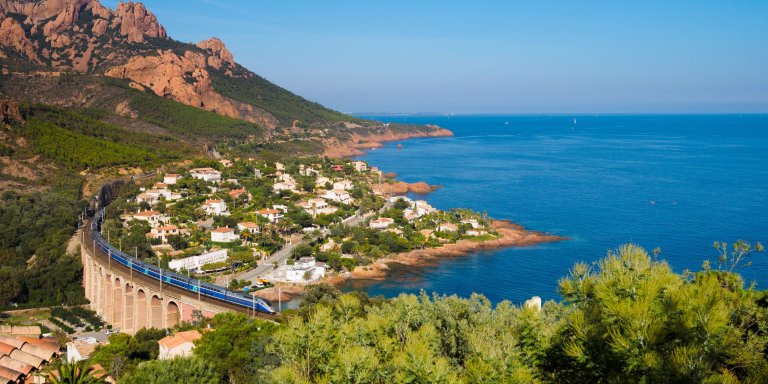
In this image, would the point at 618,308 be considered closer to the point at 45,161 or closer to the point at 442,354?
the point at 442,354

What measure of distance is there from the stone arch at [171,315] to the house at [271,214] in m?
19.9

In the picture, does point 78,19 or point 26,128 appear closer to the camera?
point 26,128

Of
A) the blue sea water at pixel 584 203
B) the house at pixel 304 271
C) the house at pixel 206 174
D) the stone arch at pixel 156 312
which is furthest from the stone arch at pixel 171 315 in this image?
the house at pixel 206 174

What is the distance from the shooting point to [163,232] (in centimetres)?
4275

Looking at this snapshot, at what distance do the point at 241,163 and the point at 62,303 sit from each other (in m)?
37.9

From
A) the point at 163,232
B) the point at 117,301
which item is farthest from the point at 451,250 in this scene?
the point at 117,301

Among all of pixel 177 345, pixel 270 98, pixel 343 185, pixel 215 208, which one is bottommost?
pixel 177 345

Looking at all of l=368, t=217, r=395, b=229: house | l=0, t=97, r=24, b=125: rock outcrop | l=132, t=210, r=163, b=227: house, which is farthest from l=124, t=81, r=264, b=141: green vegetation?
l=368, t=217, r=395, b=229: house

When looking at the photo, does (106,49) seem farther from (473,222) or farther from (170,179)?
(473,222)

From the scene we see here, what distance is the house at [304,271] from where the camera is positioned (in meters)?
35.6

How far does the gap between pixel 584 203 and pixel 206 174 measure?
39816mm

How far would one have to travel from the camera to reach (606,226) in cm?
4981

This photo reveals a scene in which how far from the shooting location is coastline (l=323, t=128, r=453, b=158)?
382 feet

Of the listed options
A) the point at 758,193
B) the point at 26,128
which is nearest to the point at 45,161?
the point at 26,128
